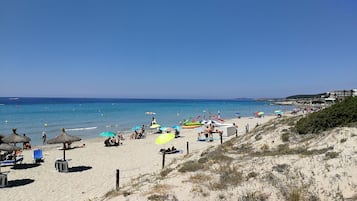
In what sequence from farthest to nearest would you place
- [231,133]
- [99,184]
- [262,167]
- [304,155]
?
[231,133], [99,184], [304,155], [262,167]

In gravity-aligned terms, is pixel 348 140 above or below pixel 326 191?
above

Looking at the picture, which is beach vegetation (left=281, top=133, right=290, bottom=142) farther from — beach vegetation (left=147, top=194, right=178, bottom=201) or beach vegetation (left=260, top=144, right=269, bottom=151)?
beach vegetation (left=147, top=194, right=178, bottom=201)

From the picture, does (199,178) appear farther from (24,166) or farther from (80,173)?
Result: (24,166)

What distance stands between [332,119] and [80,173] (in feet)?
39.9

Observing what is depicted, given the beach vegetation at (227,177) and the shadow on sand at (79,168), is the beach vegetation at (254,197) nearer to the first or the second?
the beach vegetation at (227,177)

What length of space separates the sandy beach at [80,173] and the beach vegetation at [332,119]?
6.79 metres

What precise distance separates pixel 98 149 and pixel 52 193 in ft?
34.8

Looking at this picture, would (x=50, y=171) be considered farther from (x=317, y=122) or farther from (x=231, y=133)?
(x=231, y=133)

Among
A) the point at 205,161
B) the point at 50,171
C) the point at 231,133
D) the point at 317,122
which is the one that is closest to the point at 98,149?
the point at 50,171

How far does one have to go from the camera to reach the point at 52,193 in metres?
11.2

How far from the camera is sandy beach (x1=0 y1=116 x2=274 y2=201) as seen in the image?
1112 cm

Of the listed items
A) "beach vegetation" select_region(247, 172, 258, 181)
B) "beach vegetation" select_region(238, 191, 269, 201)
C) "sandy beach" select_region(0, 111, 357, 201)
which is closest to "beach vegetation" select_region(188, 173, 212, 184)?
"sandy beach" select_region(0, 111, 357, 201)

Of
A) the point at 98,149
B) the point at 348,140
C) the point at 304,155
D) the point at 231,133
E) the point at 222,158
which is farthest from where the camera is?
the point at 231,133

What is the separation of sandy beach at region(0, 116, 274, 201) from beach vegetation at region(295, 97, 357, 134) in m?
6.79
